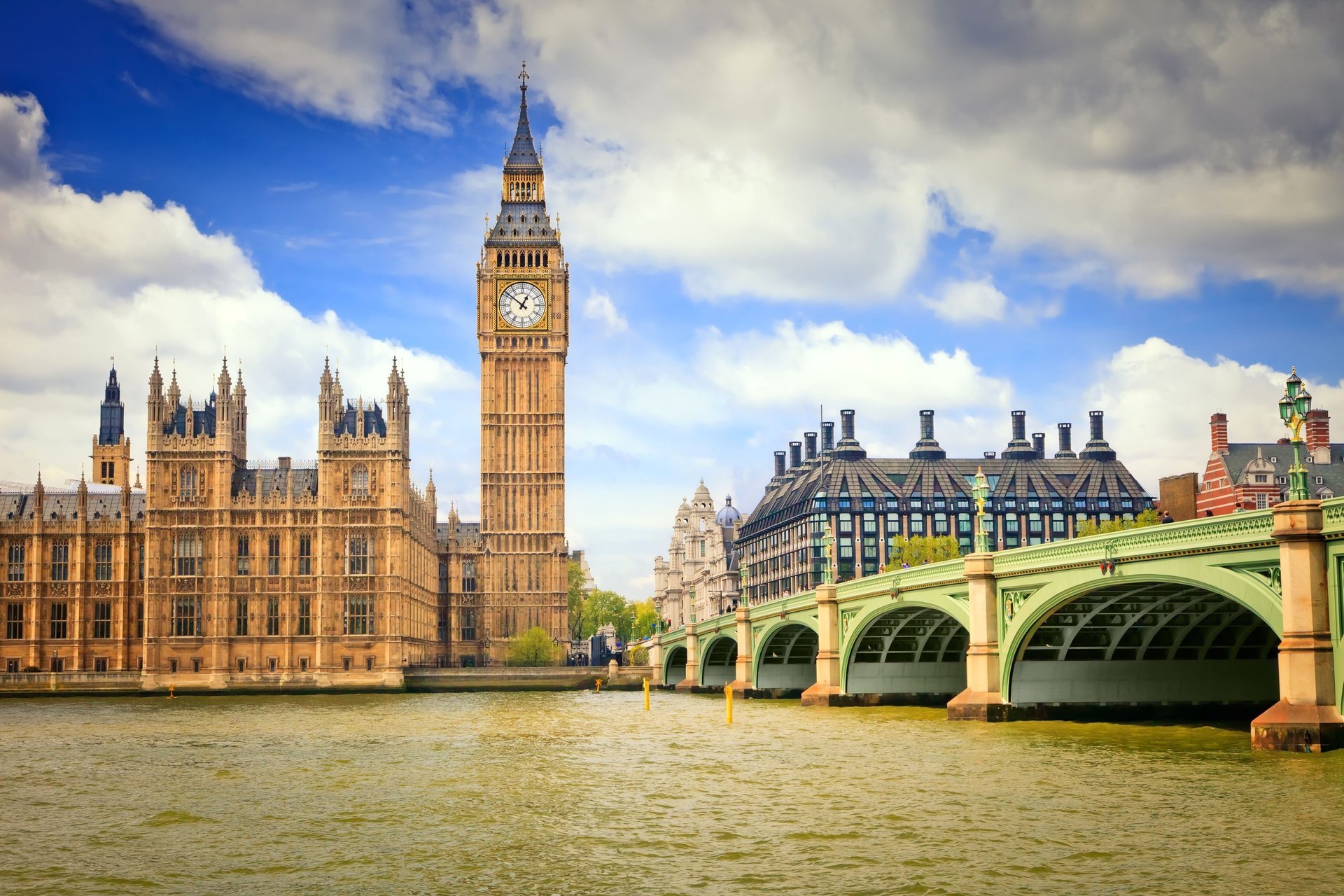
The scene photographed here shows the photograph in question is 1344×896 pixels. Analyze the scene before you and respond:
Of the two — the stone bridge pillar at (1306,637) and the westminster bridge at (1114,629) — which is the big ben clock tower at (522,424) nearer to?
the westminster bridge at (1114,629)

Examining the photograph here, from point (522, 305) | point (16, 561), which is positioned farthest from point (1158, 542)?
point (522, 305)

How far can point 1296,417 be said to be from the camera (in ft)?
124

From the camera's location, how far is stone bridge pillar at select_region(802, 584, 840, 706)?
71812mm

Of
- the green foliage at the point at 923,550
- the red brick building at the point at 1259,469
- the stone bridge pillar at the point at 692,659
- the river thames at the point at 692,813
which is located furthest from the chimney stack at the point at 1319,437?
the river thames at the point at 692,813

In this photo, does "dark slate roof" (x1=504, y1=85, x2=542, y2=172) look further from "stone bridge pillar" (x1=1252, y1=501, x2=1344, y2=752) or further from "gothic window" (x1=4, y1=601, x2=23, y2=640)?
"stone bridge pillar" (x1=1252, y1=501, x2=1344, y2=752)

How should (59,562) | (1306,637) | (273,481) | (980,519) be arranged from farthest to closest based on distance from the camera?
(273,481)
(59,562)
(980,519)
(1306,637)

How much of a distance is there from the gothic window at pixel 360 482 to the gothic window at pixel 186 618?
1578 cm

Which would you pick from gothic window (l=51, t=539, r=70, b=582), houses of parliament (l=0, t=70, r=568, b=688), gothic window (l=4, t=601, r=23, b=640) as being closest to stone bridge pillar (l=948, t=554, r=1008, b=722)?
houses of parliament (l=0, t=70, r=568, b=688)

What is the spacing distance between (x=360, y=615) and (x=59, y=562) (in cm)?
2718

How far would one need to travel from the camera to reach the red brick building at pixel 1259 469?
111 metres

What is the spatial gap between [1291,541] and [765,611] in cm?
5149

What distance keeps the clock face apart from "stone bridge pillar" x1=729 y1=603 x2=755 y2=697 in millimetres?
66535

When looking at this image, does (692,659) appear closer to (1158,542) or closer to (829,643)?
(829,643)

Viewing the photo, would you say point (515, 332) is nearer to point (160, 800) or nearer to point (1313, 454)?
point (1313, 454)
